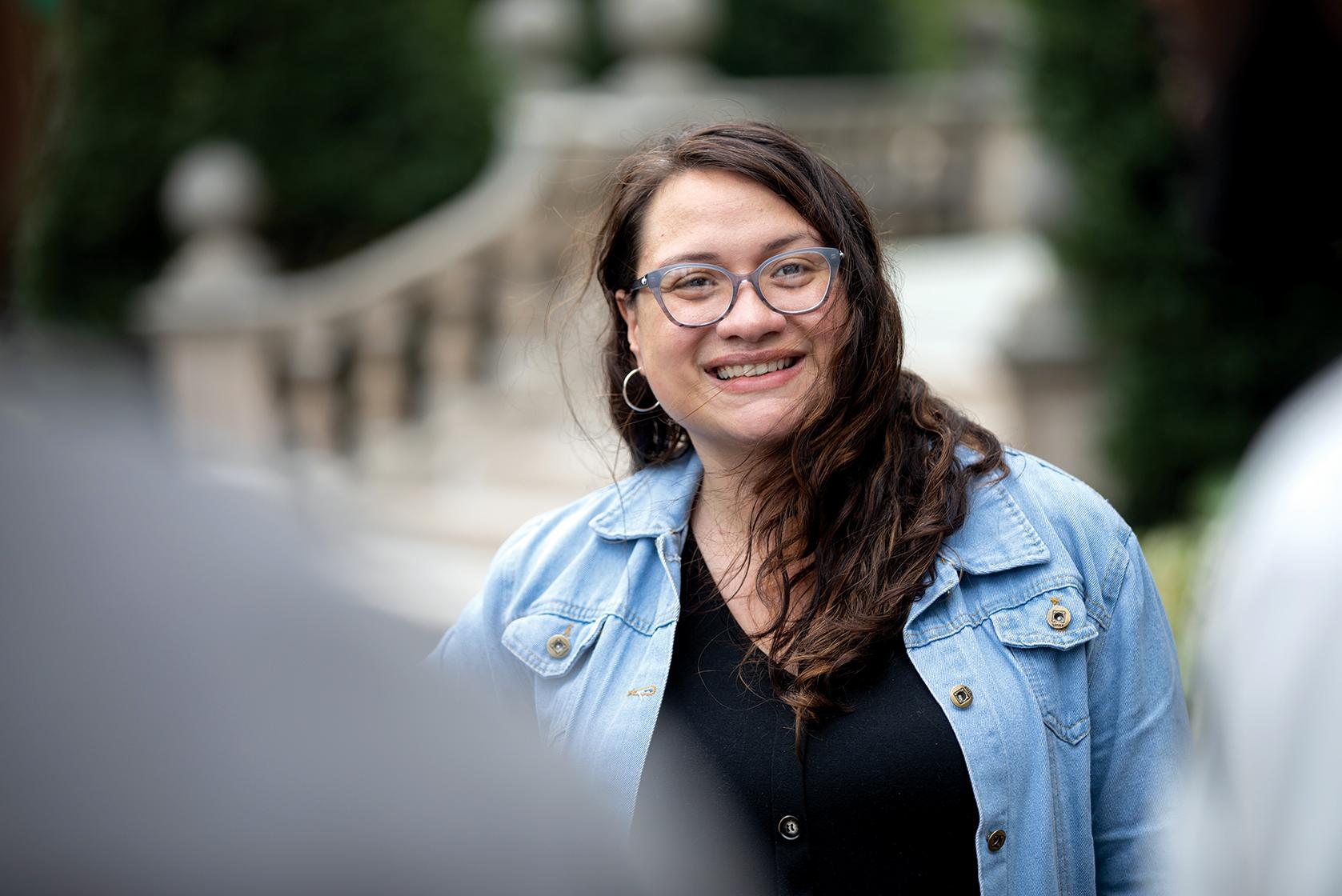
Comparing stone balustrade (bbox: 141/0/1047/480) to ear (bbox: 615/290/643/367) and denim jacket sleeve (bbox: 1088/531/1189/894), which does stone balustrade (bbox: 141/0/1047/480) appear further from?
denim jacket sleeve (bbox: 1088/531/1189/894)

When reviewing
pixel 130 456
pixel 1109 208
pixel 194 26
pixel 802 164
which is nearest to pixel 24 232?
pixel 194 26

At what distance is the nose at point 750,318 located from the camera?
218 cm

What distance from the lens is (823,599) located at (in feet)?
6.89

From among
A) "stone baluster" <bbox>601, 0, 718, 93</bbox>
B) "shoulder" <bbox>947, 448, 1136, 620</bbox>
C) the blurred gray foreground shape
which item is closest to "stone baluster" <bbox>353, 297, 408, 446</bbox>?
"stone baluster" <bbox>601, 0, 718, 93</bbox>

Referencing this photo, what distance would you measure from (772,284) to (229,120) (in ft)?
20.1

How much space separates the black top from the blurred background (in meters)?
2.44

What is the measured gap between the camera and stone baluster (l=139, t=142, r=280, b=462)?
6.65 m

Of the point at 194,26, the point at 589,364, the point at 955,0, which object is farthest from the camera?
the point at 955,0

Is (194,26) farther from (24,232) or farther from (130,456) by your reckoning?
(130,456)

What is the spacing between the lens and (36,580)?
757mm

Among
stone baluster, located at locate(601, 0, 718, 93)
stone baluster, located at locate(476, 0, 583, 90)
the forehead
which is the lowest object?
the forehead

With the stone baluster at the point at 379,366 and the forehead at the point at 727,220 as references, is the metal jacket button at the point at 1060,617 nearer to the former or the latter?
the forehead at the point at 727,220

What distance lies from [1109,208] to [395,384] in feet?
11.6

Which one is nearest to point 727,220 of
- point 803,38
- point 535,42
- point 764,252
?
point 764,252
